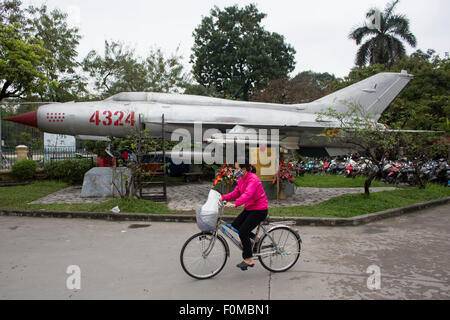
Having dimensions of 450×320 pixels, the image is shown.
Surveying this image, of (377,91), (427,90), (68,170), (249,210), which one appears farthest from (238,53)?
(249,210)

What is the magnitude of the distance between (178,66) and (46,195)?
2393 centimetres

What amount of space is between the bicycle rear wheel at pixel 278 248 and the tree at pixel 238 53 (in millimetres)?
38621

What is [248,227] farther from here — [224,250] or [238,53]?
[238,53]

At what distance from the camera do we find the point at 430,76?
24.8 metres

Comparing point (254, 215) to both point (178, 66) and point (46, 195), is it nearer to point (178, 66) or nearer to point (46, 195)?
point (46, 195)

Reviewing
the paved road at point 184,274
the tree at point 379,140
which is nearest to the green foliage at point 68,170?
the paved road at point 184,274

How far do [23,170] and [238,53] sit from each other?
33260mm

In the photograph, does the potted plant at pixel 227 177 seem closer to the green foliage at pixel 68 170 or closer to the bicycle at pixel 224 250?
the bicycle at pixel 224 250

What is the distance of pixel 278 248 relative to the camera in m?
5.00

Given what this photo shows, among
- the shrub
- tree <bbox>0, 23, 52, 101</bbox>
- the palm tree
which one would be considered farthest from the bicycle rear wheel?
the palm tree

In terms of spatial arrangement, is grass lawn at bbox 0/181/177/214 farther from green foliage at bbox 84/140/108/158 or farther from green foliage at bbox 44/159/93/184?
green foliage at bbox 84/140/108/158
